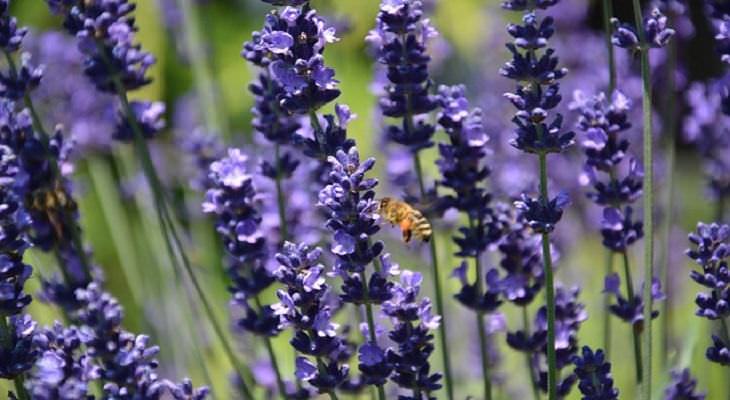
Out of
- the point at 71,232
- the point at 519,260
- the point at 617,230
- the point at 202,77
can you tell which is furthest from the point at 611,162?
the point at 202,77

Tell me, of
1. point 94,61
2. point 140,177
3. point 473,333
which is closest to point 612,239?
point 94,61

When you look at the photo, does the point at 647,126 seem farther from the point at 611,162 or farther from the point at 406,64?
the point at 406,64

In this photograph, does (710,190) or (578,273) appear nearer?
(710,190)

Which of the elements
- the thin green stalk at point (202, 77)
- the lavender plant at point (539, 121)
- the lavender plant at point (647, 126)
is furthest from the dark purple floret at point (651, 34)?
the thin green stalk at point (202, 77)

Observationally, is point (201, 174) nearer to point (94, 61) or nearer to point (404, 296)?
point (94, 61)

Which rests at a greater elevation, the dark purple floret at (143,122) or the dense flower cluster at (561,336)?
the dark purple floret at (143,122)

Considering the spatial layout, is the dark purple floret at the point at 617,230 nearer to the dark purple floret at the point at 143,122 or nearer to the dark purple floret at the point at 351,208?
the dark purple floret at the point at 351,208
